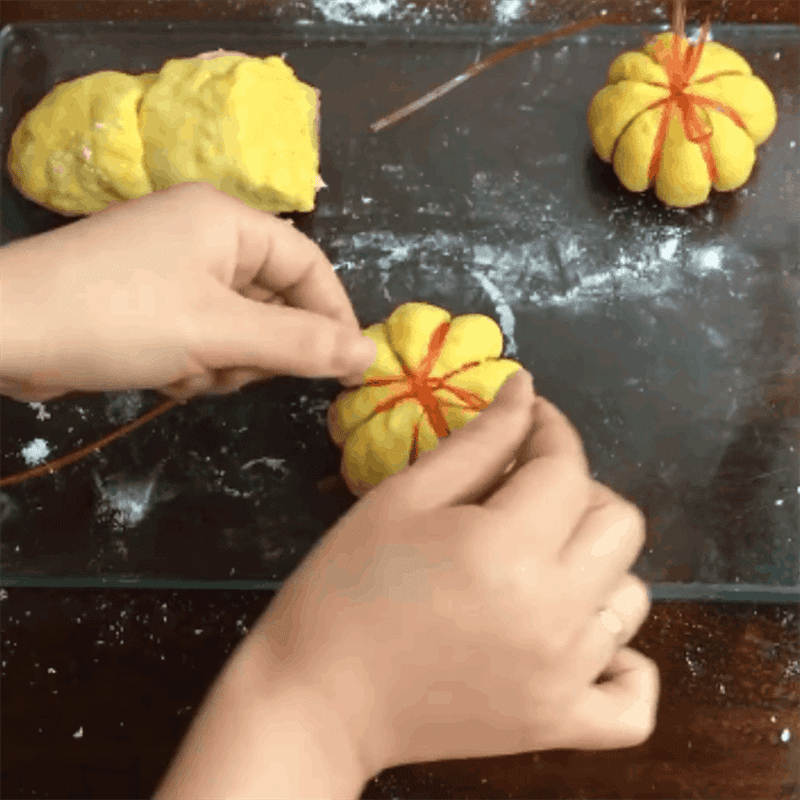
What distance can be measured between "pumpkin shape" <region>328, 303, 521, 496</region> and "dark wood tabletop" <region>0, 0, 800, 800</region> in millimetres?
197

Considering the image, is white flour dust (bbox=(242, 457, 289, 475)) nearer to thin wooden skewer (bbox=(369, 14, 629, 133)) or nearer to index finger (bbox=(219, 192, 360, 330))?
index finger (bbox=(219, 192, 360, 330))

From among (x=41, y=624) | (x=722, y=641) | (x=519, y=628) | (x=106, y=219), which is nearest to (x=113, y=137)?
(x=106, y=219)

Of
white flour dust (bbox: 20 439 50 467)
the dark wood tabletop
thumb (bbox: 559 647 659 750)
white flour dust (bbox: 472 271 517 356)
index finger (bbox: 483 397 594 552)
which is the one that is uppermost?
index finger (bbox: 483 397 594 552)

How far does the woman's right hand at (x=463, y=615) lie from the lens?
534 millimetres

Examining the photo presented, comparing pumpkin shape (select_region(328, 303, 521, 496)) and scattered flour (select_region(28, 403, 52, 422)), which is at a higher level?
pumpkin shape (select_region(328, 303, 521, 496))

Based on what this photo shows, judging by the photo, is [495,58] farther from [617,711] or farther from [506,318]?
[617,711]

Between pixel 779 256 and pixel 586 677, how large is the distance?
1.89ft

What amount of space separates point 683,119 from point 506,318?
27 centimetres

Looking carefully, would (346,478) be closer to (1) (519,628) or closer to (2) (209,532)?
(2) (209,532)

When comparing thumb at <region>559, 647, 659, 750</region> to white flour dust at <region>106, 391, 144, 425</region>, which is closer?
thumb at <region>559, 647, 659, 750</region>

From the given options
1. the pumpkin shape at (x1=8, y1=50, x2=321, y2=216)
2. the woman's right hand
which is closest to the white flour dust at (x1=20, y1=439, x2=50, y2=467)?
the pumpkin shape at (x1=8, y1=50, x2=321, y2=216)

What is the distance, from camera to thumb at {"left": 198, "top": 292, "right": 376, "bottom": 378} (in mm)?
644

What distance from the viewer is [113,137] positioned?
2.88ft

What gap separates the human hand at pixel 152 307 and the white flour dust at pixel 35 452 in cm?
26
